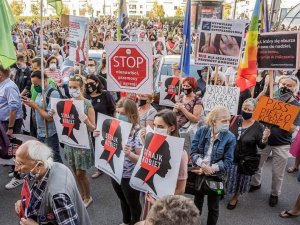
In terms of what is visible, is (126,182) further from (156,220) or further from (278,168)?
(278,168)

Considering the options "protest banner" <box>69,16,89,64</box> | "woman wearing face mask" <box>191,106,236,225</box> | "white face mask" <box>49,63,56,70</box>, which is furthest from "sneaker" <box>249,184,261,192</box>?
"white face mask" <box>49,63,56,70</box>

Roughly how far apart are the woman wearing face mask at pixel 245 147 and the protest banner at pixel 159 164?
5.49 feet

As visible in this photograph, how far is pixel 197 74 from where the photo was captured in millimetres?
8172

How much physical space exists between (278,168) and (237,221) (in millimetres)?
943

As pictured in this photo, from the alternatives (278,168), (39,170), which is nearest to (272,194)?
(278,168)

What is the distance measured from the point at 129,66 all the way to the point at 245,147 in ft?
5.84

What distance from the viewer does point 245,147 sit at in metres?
4.35

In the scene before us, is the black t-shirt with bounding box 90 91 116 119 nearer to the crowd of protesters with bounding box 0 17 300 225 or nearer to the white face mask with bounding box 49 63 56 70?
the crowd of protesters with bounding box 0 17 300 225

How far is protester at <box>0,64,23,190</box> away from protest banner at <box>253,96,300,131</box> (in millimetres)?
3251

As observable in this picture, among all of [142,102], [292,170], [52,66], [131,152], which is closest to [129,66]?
[142,102]

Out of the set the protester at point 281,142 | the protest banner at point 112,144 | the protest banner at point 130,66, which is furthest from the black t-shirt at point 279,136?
the protest banner at point 112,144

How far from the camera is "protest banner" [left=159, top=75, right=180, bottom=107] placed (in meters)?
6.40

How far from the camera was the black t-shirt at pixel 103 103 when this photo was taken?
5.14 m

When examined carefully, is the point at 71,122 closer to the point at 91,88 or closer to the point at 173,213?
the point at 91,88
